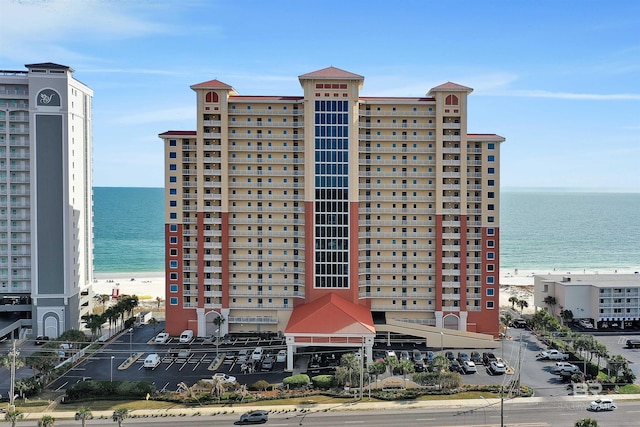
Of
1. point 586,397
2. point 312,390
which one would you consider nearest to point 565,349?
point 586,397

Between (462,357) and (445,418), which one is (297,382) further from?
(462,357)

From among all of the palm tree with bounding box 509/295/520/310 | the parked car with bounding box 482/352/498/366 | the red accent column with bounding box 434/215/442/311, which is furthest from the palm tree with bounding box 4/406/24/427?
the palm tree with bounding box 509/295/520/310

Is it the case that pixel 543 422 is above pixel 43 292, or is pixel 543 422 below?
below

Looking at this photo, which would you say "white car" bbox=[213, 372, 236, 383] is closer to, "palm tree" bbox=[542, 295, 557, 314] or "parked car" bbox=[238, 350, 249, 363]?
"parked car" bbox=[238, 350, 249, 363]

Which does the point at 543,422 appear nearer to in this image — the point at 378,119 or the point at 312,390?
the point at 312,390

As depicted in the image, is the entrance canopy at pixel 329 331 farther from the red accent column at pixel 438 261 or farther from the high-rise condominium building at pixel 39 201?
the high-rise condominium building at pixel 39 201

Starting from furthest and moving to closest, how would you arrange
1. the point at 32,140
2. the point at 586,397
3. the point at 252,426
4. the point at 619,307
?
the point at 619,307 → the point at 32,140 → the point at 586,397 → the point at 252,426

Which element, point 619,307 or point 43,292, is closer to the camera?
point 43,292
